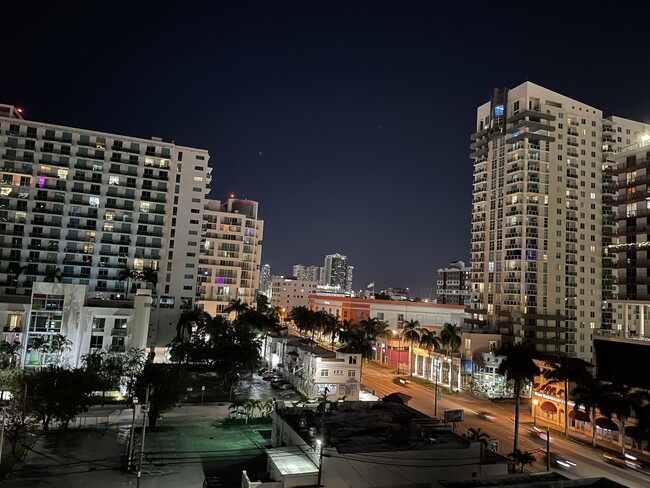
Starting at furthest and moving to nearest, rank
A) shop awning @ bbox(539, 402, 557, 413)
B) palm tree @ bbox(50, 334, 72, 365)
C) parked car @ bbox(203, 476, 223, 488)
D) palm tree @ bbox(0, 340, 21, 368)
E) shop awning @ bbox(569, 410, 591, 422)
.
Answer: palm tree @ bbox(50, 334, 72, 365) < palm tree @ bbox(0, 340, 21, 368) < shop awning @ bbox(539, 402, 557, 413) < shop awning @ bbox(569, 410, 591, 422) < parked car @ bbox(203, 476, 223, 488)

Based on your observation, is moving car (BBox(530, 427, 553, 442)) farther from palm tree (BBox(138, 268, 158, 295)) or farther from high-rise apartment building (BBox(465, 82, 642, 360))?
palm tree (BBox(138, 268, 158, 295))

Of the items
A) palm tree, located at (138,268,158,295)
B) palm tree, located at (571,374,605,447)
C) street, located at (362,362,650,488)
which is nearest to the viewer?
street, located at (362,362,650,488)

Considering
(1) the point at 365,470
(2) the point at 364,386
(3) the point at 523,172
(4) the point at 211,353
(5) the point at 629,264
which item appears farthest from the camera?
(3) the point at 523,172

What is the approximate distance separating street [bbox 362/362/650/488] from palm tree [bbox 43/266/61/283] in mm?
66839

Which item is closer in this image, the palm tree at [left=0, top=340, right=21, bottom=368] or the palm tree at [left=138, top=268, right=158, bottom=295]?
the palm tree at [left=0, top=340, right=21, bottom=368]

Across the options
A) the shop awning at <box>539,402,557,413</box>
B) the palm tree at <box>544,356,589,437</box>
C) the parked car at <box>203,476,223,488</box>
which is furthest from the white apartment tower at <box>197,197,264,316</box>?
the palm tree at <box>544,356,589,437</box>

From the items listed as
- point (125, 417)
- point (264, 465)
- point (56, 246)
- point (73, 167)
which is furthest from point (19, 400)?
point (73, 167)

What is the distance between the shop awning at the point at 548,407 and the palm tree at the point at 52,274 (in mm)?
91053

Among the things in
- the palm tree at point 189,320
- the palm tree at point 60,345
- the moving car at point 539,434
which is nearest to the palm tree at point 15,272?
the palm tree at point 189,320

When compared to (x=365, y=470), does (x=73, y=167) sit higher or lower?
higher

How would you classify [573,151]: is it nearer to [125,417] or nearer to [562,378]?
[562,378]

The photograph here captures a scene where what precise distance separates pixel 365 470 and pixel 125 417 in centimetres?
3565

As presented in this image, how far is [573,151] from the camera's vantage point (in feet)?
329

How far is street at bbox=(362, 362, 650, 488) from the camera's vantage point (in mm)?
42906
